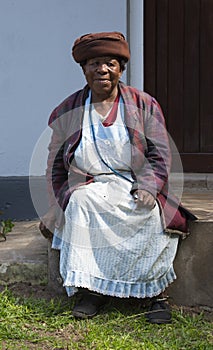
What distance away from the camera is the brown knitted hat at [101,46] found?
12.4ft

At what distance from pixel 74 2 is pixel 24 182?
57.5 inches

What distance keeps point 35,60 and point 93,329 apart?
9.58ft

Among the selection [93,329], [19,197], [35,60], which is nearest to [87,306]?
[93,329]

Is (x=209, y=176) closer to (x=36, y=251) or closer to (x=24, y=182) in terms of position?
(x=24, y=182)

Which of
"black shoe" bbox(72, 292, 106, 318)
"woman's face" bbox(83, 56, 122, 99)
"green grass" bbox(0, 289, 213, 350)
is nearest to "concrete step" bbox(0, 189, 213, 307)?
"green grass" bbox(0, 289, 213, 350)

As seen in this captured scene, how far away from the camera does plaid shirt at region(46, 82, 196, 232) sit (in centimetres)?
384

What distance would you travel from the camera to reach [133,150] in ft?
12.6

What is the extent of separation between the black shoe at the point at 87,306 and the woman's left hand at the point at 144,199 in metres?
0.52

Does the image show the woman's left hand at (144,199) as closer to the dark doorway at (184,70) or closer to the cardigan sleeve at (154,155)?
the cardigan sleeve at (154,155)

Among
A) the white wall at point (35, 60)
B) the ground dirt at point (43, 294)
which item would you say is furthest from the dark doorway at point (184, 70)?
the ground dirt at point (43, 294)

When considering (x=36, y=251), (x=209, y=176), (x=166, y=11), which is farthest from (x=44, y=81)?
(x=36, y=251)

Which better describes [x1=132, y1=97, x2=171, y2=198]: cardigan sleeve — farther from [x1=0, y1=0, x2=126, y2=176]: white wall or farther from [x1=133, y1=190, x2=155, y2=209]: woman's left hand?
[x1=0, y1=0, x2=126, y2=176]: white wall

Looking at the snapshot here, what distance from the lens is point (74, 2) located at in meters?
5.99

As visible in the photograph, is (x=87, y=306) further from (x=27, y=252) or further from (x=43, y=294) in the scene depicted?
(x=27, y=252)
